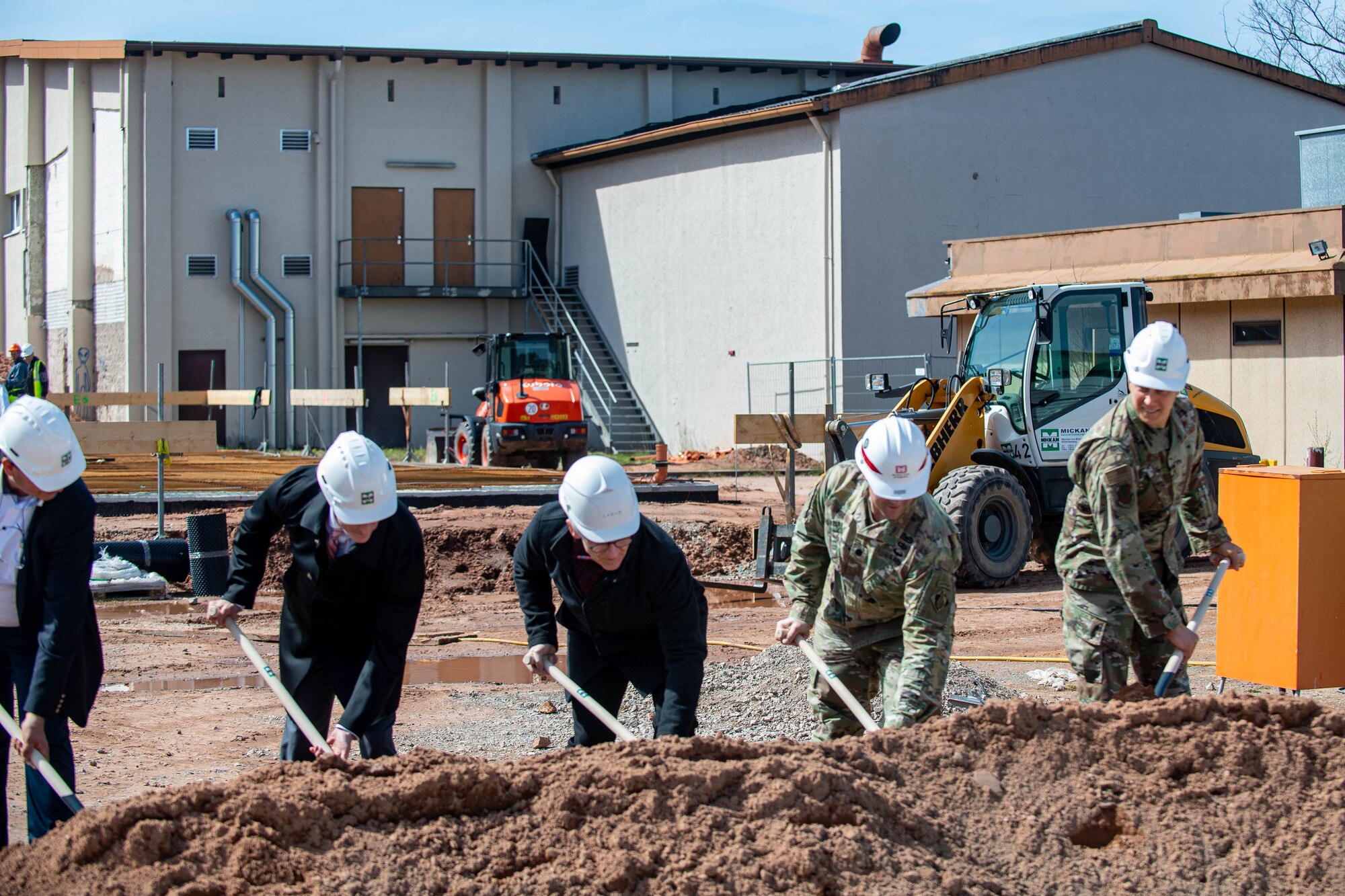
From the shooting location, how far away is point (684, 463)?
25719mm

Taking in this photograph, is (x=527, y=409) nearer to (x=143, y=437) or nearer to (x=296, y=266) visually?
(x=143, y=437)

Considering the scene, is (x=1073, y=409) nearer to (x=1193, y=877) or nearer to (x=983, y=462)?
(x=983, y=462)

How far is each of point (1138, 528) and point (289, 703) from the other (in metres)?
3.30

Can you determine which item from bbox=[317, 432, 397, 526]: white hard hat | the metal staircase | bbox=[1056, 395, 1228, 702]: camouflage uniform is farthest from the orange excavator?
bbox=[317, 432, 397, 526]: white hard hat

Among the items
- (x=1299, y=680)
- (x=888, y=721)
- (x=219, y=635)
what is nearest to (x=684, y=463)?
(x=219, y=635)

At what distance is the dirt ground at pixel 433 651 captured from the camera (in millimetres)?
7184

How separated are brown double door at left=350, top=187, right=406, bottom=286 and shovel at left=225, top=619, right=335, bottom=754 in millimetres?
26089

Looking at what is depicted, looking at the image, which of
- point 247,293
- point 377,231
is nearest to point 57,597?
point 247,293

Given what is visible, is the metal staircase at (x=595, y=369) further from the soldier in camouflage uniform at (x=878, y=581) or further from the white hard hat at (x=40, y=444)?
the white hard hat at (x=40, y=444)

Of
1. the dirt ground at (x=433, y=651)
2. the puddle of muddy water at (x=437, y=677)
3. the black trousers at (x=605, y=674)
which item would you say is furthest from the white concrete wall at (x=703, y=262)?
the black trousers at (x=605, y=674)

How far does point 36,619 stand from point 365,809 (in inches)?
53.6

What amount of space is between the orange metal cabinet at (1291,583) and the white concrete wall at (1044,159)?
1681 centimetres

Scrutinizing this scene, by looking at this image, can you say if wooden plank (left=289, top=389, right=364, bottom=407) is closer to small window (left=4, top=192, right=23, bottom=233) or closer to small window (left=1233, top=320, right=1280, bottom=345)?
small window (left=1233, top=320, right=1280, bottom=345)

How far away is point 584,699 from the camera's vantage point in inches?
199
